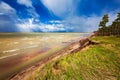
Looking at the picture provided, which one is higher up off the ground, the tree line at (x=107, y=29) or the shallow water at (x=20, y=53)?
the tree line at (x=107, y=29)

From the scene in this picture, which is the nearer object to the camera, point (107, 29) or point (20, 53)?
point (20, 53)

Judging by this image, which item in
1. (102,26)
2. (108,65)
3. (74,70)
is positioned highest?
(102,26)

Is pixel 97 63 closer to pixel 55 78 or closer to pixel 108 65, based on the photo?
pixel 108 65

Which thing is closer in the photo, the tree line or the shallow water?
the shallow water

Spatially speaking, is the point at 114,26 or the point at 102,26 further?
the point at 102,26

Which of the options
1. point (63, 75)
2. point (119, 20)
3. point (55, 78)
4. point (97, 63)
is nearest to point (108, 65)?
point (97, 63)

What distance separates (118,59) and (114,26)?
43670mm

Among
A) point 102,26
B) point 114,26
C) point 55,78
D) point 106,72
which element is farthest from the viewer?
point 102,26

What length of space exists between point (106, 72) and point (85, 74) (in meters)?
1.60

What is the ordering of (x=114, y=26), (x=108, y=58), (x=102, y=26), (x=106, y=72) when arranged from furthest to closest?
1. (x=102, y=26)
2. (x=114, y=26)
3. (x=108, y=58)
4. (x=106, y=72)

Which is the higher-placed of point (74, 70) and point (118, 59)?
point (118, 59)

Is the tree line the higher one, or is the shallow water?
the tree line

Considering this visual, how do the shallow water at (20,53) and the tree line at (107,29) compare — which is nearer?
the shallow water at (20,53)

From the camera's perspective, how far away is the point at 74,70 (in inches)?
330
